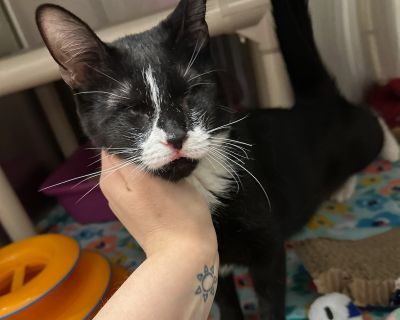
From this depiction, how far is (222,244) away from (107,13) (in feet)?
2.85

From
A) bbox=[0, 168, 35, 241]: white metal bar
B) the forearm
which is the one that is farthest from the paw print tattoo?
bbox=[0, 168, 35, 241]: white metal bar

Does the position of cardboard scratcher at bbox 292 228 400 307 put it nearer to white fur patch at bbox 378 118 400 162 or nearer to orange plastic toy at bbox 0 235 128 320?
white fur patch at bbox 378 118 400 162

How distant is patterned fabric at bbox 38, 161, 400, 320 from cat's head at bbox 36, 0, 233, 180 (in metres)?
0.44

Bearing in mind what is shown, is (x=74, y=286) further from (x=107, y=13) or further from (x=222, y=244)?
(x=107, y=13)

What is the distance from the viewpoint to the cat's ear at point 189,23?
68 cm

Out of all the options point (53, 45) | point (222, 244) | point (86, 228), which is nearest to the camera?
point (53, 45)

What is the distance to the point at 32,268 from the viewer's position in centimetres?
106

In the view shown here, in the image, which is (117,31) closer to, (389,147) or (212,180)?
(212,180)

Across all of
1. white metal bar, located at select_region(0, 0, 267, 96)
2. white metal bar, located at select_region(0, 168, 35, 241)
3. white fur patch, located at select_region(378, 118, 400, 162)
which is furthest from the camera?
white fur patch, located at select_region(378, 118, 400, 162)

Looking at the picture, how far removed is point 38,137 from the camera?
1.68 meters

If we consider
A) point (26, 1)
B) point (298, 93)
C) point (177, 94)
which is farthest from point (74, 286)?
point (26, 1)

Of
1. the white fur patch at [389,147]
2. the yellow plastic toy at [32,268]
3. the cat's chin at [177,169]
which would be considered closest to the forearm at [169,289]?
the cat's chin at [177,169]

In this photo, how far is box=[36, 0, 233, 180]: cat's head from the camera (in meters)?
0.61

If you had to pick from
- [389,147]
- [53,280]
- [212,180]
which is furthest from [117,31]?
[389,147]
